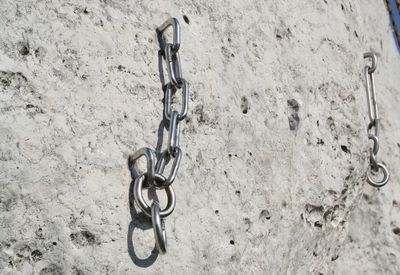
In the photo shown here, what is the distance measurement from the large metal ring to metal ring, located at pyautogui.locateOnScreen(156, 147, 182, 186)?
0.02 meters

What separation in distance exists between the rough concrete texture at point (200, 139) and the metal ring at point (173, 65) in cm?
4

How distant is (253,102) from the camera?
1.57 metres

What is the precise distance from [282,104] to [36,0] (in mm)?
734

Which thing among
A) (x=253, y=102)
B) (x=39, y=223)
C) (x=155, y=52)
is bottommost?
(x=39, y=223)

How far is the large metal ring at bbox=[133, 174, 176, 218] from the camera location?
1226mm

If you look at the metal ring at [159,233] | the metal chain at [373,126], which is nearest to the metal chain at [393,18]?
the metal chain at [373,126]

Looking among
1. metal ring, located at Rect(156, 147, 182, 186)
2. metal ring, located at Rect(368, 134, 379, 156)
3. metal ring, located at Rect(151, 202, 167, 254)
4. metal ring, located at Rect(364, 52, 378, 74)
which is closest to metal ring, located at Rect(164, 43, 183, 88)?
metal ring, located at Rect(156, 147, 182, 186)

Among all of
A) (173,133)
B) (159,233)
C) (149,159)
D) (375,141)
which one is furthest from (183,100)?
(375,141)

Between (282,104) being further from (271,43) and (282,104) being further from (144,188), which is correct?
(144,188)

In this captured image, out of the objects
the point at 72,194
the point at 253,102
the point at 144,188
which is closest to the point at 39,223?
the point at 72,194

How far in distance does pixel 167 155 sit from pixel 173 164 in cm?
7

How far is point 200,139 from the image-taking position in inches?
56.6

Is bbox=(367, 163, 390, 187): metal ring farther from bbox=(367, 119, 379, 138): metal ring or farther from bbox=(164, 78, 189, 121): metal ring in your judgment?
bbox=(164, 78, 189, 121): metal ring

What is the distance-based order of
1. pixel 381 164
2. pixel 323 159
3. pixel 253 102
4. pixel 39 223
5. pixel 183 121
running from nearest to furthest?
pixel 39 223, pixel 183 121, pixel 253 102, pixel 323 159, pixel 381 164
